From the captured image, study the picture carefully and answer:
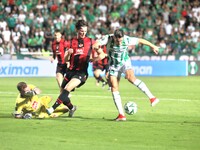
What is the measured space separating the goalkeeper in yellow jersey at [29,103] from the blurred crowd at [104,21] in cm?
2013

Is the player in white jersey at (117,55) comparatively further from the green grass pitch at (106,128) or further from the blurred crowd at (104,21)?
the blurred crowd at (104,21)

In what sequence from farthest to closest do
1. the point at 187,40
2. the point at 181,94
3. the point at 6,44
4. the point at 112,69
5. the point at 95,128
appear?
the point at 187,40
the point at 6,44
the point at 181,94
the point at 112,69
the point at 95,128

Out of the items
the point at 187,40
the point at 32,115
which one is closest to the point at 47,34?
the point at 187,40

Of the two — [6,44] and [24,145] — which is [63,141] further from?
[6,44]

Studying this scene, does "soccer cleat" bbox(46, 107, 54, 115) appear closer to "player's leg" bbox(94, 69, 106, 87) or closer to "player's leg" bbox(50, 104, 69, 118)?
"player's leg" bbox(50, 104, 69, 118)

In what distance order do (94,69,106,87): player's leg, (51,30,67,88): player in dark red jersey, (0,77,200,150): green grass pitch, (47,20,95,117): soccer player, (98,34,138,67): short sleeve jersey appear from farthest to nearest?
1. (94,69,106,87): player's leg
2. (51,30,67,88): player in dark red jersey
3. (47,20,95,117): soccer player
4. (98,34,138,67): short sleeve jersey
5. (0,77,200,150): green grass pitch

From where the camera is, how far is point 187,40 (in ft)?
129

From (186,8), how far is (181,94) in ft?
60.6

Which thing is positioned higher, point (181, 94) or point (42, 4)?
point (42, 4)

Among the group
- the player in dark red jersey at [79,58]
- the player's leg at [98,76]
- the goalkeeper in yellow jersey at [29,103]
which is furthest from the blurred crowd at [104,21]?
the goalkeeper in yellow jersey at [29,103]

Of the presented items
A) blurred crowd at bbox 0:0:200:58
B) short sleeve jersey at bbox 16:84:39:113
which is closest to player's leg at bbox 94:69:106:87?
blurred crowd at bbox 0:0:200:58

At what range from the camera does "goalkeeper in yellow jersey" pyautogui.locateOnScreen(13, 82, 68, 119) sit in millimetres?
15359

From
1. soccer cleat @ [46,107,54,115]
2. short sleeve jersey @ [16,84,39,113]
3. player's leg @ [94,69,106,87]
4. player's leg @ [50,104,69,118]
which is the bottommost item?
player's leg @ [94,69,106,87]

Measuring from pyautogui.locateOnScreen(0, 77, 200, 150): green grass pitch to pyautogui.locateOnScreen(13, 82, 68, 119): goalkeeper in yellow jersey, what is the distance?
0.30m
